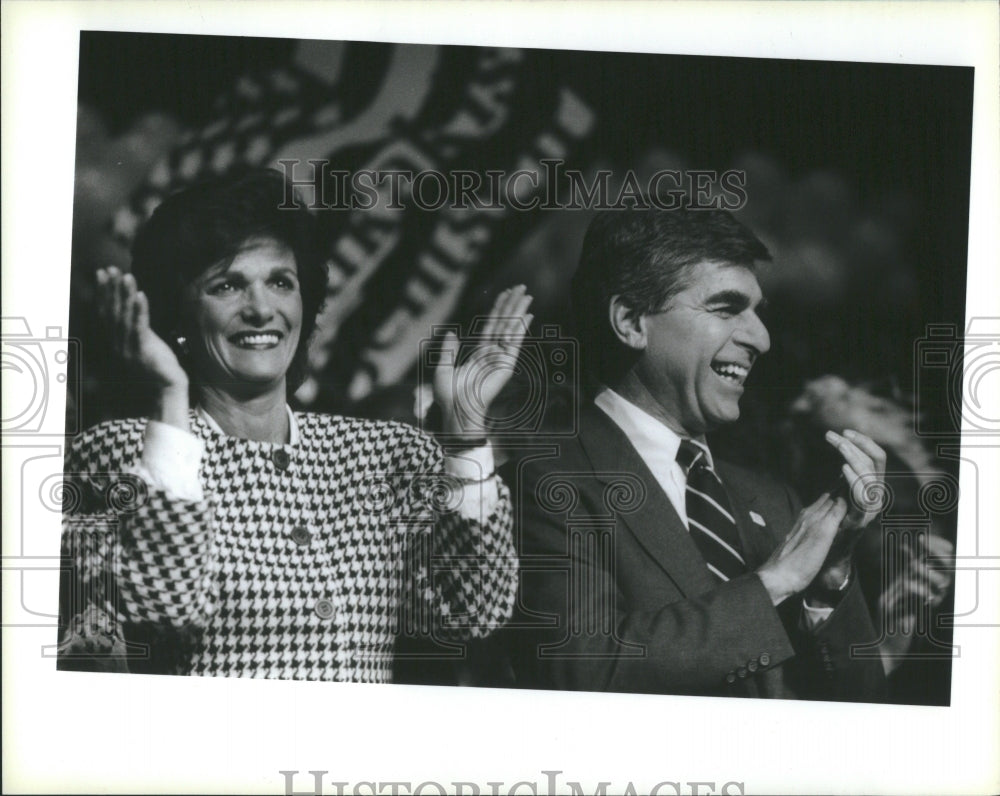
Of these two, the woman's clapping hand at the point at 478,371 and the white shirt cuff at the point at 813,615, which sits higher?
the woman's clapping hand at the point at 478,371

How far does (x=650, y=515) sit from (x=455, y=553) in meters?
0.60

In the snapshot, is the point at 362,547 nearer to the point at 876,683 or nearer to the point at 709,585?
the point at 709,585

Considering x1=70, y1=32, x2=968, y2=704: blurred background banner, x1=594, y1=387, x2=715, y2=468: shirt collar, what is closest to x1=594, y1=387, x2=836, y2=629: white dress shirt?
x1=594, y1=387, x2=715, y2=468: shirt collar

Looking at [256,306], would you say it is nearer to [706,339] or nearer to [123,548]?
[123,548]

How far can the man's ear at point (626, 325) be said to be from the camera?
294 centimetres

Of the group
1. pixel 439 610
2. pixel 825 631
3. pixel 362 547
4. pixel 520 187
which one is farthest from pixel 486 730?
pixel 520 187

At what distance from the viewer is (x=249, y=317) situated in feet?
9.57

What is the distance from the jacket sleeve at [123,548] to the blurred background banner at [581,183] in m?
0.14

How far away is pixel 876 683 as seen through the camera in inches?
116

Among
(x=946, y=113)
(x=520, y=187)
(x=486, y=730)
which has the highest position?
(x=946, y=113)

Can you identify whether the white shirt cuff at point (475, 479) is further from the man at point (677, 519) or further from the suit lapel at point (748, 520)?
the suit lapel at point (748, 520)

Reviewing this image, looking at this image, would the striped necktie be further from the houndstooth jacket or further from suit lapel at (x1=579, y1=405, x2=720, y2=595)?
the houndstooth jacket

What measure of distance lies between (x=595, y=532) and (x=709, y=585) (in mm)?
374

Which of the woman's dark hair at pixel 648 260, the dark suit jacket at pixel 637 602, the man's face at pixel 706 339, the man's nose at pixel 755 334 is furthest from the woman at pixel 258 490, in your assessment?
the man's nose at pixel 755 334
